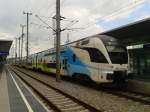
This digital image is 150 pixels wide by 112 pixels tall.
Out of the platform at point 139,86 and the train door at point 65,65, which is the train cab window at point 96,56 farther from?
the train door at point 65,65

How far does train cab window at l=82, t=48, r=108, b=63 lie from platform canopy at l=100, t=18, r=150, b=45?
3161 millimetres

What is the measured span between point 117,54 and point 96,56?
Result: 4.56 ft

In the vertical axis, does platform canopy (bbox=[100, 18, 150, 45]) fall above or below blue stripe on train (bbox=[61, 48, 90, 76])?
above

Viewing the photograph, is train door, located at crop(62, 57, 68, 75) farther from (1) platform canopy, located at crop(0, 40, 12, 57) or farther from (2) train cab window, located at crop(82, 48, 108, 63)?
(1) platform canopy, located at crop(0, 40, 12, 57)

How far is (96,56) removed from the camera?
22.0 m

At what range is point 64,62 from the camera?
30453 mm

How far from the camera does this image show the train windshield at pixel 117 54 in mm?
21234

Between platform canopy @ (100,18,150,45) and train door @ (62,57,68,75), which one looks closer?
platform canopy @ (100,18,150,45)

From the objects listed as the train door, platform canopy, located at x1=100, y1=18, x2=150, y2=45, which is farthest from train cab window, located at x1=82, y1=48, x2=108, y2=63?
the train door

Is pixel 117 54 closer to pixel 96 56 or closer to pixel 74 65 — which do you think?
pixel 96 56

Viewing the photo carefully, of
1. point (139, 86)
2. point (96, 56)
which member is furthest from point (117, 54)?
point (139, 86)

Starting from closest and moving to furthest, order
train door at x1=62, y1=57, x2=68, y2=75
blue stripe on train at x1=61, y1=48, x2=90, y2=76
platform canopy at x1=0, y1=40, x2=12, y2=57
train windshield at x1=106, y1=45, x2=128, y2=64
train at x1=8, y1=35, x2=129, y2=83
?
train at x1=8, y1=35, x2=129, y2=83, train windshield at x1=106, y1=45, x2=128, y2=64, blue stripe on train at x1=61, y1=48, x2=90, y2=76, train door at x1=62, y1=57, x2=68, y2=75, platform canopy at x1=0, y1=40, x2=12, y2=57

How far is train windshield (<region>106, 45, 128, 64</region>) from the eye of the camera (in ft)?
69.7

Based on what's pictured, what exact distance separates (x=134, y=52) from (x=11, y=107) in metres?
15.3
